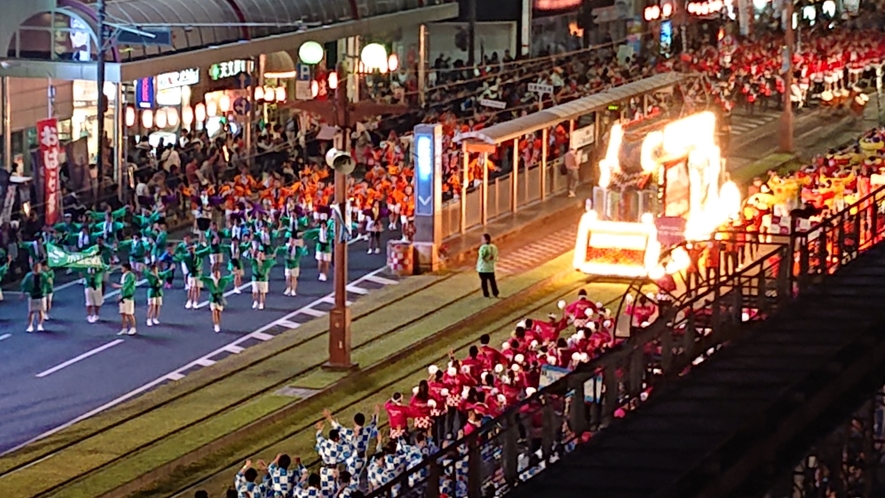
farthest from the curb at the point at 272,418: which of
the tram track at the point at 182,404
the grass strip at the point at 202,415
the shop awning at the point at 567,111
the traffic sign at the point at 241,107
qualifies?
the traffic sign at the point at 241,107

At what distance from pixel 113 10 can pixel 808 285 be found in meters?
24.9

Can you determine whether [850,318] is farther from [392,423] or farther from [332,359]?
[332,359]

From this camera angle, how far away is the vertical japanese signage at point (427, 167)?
3756 centimetres

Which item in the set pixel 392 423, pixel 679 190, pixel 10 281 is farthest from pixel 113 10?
pixel 392 423

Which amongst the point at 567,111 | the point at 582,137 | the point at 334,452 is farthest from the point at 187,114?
the point at 334,452

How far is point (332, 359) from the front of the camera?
A: 3078 cm

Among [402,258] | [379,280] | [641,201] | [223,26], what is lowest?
[379,280]

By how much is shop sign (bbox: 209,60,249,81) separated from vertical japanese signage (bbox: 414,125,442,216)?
42.2 feet

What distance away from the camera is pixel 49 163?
127 ft

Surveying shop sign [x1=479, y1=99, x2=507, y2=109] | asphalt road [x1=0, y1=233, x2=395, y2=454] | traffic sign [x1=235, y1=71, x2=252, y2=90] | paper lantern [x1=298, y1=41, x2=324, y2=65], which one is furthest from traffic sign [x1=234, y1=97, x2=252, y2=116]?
asphalt road [x1=0, y1=233, x2=395, y2=454]

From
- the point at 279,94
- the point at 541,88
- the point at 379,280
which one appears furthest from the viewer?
the point at 279,94

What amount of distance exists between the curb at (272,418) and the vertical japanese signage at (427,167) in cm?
276

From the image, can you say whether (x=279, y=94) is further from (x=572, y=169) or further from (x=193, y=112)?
(x=572, y=169)

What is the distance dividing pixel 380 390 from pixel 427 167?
8509 millimetres
